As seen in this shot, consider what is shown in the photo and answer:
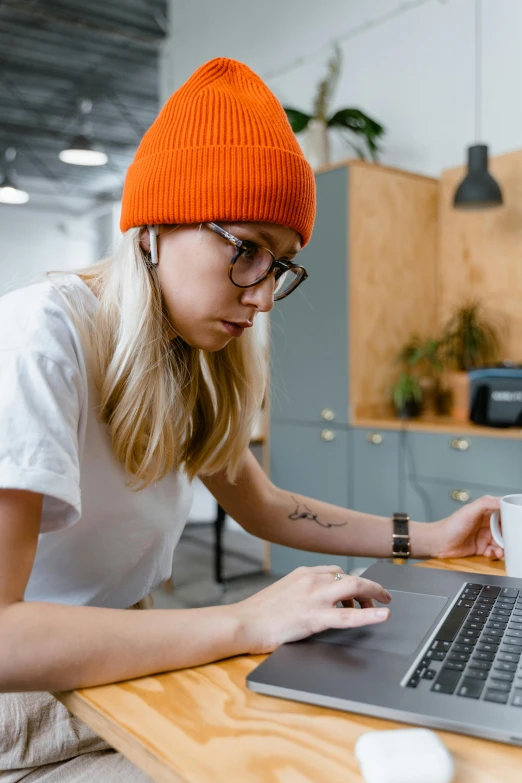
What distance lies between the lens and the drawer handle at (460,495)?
280 centimetres

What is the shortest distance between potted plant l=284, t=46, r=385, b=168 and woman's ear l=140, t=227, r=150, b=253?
2.63 meters

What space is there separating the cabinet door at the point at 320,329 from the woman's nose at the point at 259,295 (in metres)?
2.24

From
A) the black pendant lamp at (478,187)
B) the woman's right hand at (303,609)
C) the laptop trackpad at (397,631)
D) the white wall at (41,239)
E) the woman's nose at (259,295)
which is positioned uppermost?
the white wall at (41,239)

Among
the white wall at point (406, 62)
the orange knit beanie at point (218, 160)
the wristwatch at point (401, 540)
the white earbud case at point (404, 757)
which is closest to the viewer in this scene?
the white earbud case at point (404, 757)

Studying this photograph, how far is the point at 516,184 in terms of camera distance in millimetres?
3156

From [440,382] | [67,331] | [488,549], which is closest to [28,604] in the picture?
[67,331]

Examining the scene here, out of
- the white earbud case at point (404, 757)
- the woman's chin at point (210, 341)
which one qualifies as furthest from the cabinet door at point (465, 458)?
the white earbud case at point (404, 757)

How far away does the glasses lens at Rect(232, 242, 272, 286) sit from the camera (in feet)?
3.07

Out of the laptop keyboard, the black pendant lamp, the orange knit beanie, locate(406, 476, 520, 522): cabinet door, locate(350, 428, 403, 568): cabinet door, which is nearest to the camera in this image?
the laptop keyboard

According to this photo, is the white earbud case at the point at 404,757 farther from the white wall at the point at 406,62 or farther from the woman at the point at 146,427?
the white wall at the point at 406,62

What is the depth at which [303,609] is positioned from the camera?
75 centimetres

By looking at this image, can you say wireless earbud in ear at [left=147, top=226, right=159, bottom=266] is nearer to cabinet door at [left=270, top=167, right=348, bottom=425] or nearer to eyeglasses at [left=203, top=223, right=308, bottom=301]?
eyeglasses at [left=203, top=223, right=308, bottom=301]

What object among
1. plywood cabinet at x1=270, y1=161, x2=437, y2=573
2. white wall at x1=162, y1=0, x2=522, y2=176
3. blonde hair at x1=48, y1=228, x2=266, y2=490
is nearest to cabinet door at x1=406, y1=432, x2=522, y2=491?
plywood cabinet at x1=270, y1=161, x2=437, y2=573

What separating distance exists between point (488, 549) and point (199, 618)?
0.59 meters
